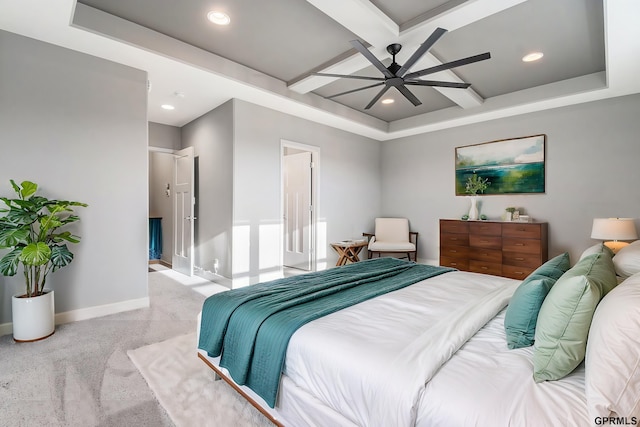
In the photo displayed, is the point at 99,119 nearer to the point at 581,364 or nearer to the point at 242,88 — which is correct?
the point at 242,88

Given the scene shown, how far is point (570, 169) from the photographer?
433 centimetres

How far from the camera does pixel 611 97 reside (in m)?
4.02

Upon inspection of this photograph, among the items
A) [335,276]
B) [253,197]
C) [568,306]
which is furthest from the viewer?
[253,197]

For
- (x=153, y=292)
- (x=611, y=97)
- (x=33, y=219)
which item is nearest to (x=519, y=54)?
(x=611, y=97)

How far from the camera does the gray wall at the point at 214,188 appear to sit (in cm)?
427

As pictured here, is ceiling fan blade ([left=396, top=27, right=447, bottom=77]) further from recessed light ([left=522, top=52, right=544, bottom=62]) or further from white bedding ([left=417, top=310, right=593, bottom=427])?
white bedding ([left=417, top=310, right=593, bottom=427])

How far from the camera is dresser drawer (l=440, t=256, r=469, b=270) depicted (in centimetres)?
485

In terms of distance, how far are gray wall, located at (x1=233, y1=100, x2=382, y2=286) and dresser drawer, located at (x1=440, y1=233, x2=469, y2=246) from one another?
1606mm

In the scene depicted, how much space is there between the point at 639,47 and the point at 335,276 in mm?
3384

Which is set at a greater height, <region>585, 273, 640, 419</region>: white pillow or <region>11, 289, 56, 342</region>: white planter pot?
<region>585, 273, 640, 419</region>: white pillow

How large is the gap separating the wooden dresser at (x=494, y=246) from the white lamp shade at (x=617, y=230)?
655 millimetres

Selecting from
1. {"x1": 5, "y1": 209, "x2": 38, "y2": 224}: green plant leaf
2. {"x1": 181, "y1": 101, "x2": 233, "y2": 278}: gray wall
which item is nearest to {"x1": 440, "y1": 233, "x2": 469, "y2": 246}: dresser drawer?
{"x1": 181, "y1": 101, "x2": 233, "y2": 278}: gray wall

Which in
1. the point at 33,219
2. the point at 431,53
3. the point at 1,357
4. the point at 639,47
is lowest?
the point at 1,357

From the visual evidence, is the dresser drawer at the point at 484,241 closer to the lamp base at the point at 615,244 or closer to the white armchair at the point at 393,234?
the white armchair at the point at 393,234
